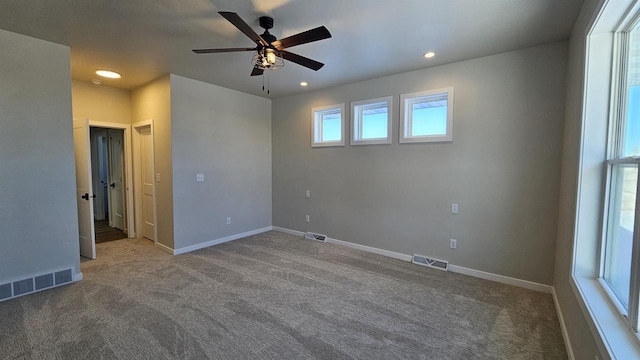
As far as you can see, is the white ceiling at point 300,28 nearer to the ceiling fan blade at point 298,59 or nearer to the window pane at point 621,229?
the ceiling fan blade at point 298,59

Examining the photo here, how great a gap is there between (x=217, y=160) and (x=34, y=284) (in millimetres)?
2638

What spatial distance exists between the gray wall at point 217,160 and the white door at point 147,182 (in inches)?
31.7

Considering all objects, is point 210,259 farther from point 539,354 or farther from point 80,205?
point 539,354

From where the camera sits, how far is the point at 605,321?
4.86 ft

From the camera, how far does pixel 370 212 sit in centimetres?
432

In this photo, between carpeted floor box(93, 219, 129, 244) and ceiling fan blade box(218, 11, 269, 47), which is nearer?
ceiling fan blade box(218, 11, 269, 47)

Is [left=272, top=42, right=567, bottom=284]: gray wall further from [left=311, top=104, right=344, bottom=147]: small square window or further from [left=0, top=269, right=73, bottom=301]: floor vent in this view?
[left=0, top=269, right=73, bottom=301]: floor vent

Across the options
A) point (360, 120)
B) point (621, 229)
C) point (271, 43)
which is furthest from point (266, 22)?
point (621, 229)

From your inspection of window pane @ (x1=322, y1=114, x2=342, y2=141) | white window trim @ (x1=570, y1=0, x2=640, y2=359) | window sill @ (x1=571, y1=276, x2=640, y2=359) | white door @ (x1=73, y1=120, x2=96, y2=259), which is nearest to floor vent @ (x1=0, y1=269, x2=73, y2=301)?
white door @ (x1=73, y1=120, x2=96, y2=259)

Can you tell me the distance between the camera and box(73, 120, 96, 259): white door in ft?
12.7

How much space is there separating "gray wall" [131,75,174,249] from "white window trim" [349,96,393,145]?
2.84 meters

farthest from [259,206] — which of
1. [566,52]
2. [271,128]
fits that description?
[566,52]

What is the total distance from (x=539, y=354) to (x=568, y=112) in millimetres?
2186

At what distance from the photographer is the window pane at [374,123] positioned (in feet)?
13.8
